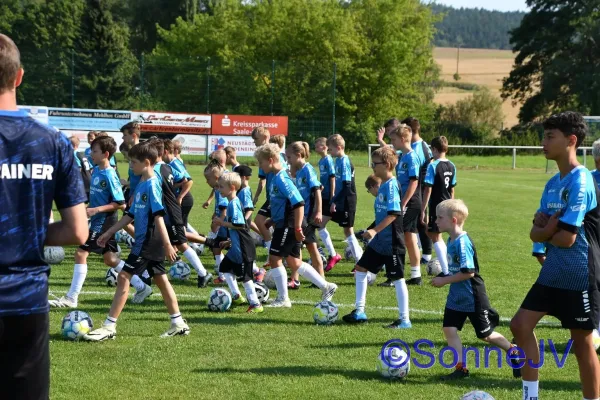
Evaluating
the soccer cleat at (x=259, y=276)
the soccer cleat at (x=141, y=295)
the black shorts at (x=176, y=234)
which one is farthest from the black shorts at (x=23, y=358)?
the soccer cleat at (x=259, y=276)

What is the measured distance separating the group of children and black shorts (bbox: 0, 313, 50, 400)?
3.28m

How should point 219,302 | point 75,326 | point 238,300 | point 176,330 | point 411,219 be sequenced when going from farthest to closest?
1. point 411,219
2. point 238,300
3. point 219,302
4. point 176,330
5. point 75,326

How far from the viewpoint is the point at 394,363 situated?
20.9 feet

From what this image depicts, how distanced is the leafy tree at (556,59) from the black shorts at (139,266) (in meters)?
49.6

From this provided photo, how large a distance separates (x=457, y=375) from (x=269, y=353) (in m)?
1.72

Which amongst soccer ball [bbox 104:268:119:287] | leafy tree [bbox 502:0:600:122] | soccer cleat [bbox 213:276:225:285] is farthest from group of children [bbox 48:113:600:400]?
leafy tree [bbox 502:0:600:122]

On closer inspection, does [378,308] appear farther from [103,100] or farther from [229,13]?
[229,13]

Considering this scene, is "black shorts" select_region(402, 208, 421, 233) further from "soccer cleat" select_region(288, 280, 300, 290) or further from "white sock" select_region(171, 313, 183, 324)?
"white sock" select_region(171, 313, 183, 324)

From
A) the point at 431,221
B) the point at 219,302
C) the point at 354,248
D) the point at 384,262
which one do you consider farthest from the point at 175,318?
the point at 431,221

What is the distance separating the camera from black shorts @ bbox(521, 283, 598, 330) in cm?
521

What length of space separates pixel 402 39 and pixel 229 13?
1233 cm

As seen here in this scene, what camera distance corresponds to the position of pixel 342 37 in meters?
49.2

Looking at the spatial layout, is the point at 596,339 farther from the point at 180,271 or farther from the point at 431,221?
the point at 180,271

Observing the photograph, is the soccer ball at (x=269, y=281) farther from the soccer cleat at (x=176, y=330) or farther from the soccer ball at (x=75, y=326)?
the soccer ball at (x=75, y=326)
